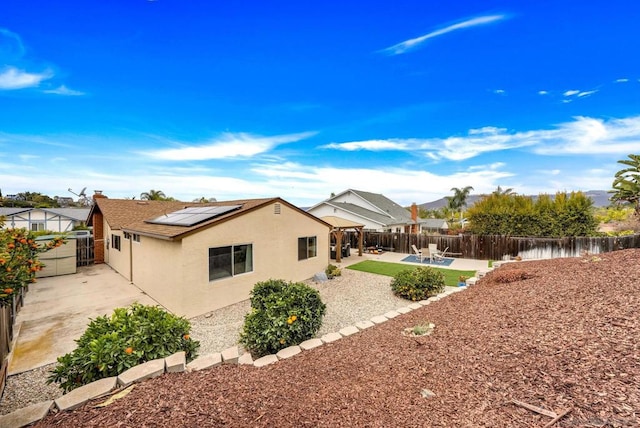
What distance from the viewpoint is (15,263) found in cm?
259

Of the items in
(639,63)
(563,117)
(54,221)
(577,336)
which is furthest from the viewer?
(54,221)

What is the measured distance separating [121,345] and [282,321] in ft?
7.66

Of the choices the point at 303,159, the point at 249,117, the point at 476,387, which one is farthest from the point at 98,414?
the point at 303,159

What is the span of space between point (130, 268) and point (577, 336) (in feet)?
42.5

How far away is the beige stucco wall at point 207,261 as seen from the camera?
728 centimetres

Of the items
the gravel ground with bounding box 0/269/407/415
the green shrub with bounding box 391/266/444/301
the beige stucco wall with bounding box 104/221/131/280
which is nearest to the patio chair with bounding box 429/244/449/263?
the gravel ground with bounding box 0/269/407/415

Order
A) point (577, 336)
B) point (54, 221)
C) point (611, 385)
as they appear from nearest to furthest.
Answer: point (611, 385)
point (577, 336)
point (54, 221)

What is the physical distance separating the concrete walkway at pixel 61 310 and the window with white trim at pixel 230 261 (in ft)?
7.86

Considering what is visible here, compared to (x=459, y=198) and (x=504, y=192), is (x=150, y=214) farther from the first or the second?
(x=459, y=198)

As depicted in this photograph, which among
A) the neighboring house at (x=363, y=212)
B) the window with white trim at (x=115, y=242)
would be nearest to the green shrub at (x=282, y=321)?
the window with white trim at (x=115, y=242)

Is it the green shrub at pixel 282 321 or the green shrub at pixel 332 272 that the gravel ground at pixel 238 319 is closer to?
the green shrub at pixel 332 272

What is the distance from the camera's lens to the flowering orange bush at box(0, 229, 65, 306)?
2.47 meters

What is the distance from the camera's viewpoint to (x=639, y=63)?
8883mm

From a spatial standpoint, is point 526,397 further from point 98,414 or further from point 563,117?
point 563,117
